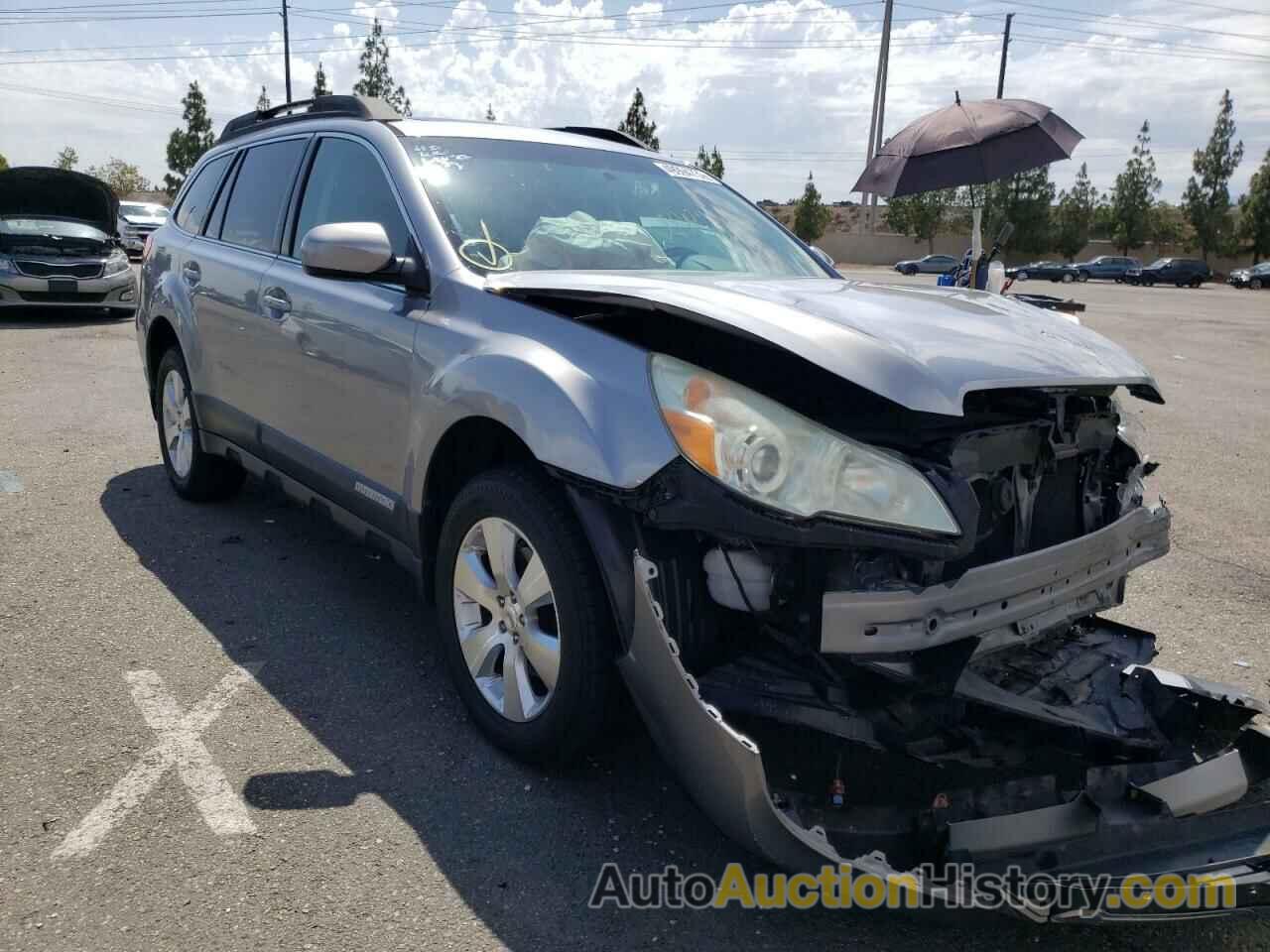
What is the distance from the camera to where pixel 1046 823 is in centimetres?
218

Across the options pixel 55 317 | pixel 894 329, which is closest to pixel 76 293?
pixel 55 317

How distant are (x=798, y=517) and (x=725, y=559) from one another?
246mm

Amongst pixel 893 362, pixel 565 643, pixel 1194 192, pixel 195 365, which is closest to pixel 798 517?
pixel 893 362

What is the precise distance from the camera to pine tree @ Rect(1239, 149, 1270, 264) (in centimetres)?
6050

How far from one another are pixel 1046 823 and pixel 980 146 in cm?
777

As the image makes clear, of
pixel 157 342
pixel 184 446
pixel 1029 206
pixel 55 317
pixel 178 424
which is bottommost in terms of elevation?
pixel 55 317

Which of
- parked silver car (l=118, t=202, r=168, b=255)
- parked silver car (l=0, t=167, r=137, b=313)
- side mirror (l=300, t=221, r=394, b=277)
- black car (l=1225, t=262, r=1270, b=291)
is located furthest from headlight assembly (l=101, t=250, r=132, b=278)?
black car (l=1225, t=262, r=1270, b=291)

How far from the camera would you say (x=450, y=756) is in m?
3.04

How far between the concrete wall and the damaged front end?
65304mm

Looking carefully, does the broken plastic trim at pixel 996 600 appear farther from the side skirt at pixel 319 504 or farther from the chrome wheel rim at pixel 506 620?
the side skirt at pixel 319 504

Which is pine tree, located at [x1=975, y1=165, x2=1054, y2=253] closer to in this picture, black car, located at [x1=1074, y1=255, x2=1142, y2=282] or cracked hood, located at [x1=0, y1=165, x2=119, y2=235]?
black car, located at [x1=1074, y1=255, x2=1142, y2=282]

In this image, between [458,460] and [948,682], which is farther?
[458,460]

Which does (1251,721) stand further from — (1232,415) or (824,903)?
(1232,415)

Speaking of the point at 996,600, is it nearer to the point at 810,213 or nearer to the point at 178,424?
the point at 178,424
